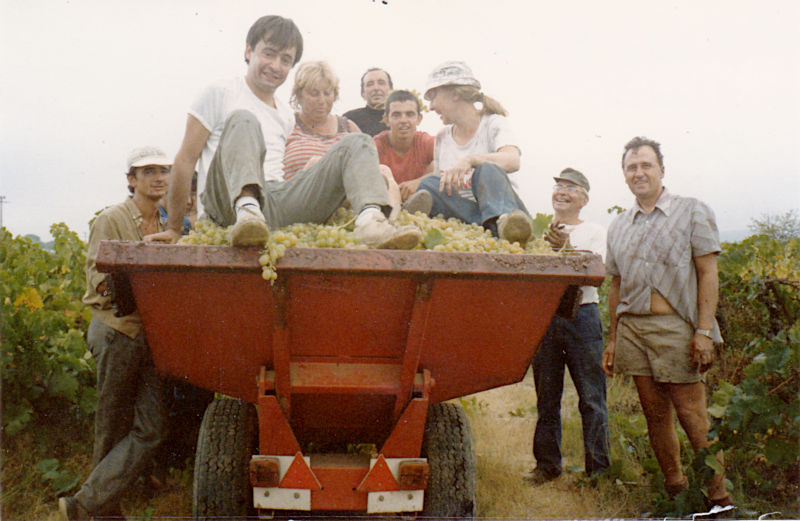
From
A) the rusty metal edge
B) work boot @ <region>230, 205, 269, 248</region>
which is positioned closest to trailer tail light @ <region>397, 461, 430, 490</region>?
the rusty metal edge

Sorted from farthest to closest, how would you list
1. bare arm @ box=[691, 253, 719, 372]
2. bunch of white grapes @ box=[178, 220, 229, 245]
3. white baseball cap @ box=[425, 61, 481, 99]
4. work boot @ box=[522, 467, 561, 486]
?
work boot @ box=[522, 467, 561, 486] → white baseball cap @ box=[425, 61, 481, 99] → bare arm @ box=[691, 253, 719, 372] → bunch of white grapes @ box=[178, 220, 229, 245]

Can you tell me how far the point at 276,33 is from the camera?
314cm

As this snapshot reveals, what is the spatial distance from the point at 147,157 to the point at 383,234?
62.4 inches

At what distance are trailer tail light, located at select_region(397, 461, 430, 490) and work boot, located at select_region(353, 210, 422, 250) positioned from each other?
34.3 inches

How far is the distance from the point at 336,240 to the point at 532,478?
235cm

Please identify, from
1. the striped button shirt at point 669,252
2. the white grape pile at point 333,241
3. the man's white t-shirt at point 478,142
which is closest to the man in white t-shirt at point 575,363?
the striped button shirt at point 669,252

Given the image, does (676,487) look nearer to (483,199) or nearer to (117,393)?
(483,199)

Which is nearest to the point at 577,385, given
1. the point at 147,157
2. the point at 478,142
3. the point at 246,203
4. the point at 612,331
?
the point at 612,331

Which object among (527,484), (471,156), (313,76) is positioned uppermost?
(313,76)

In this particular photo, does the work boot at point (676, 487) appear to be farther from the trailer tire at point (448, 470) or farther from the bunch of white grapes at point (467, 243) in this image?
the bunch of white grapes at point (467, 243)

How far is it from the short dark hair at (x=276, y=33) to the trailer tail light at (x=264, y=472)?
1.95 meters

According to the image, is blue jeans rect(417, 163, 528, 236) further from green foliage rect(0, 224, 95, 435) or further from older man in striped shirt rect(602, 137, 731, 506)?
green foliage rect(0, 224, 95, 435)

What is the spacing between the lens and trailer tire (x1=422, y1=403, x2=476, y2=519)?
2.64 m

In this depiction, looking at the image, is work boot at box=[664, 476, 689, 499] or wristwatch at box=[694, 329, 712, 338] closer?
wristwatch at box=[694, 329, 712, 338]
